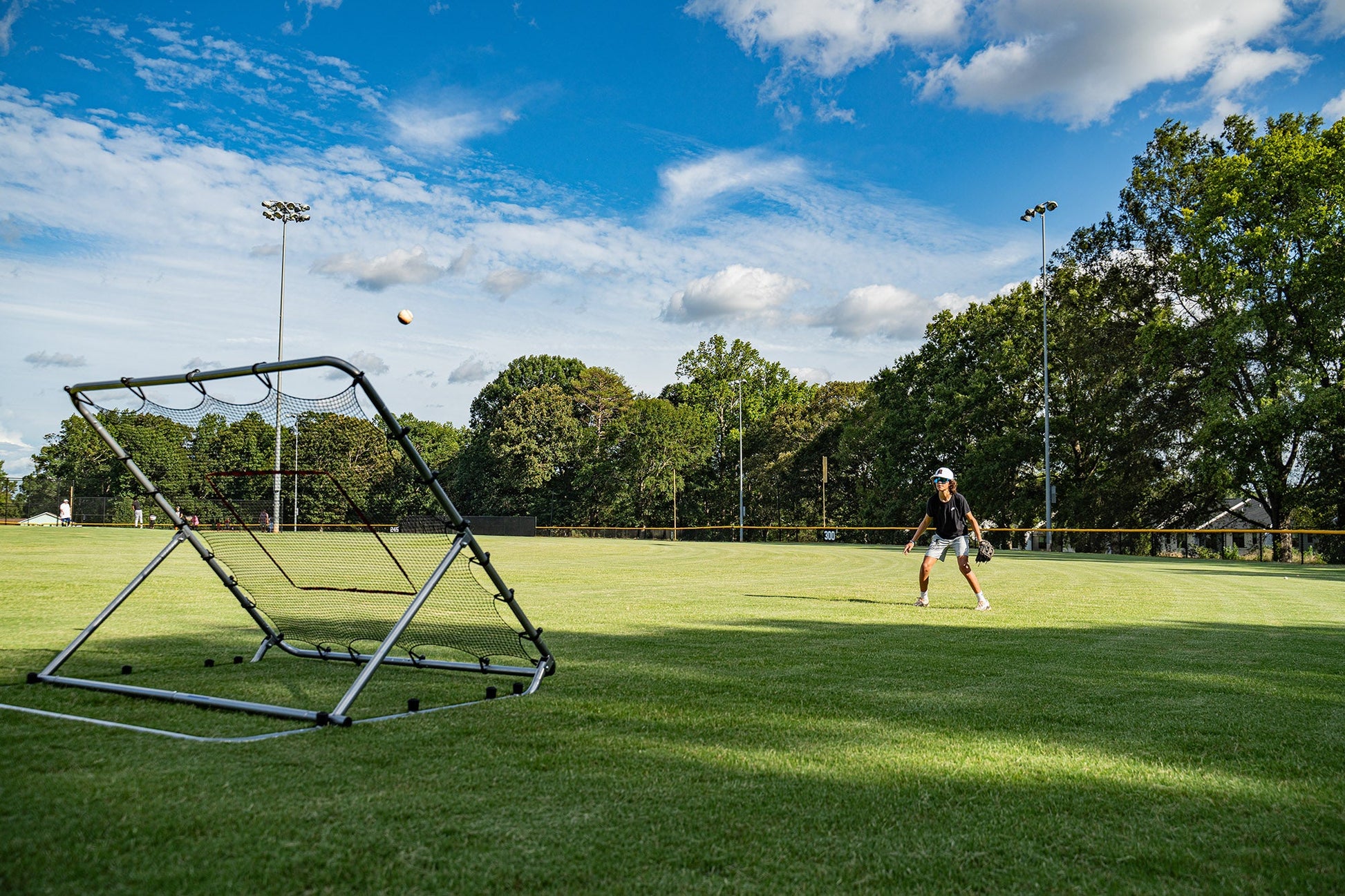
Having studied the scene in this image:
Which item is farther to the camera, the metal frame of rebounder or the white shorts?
the white shorts

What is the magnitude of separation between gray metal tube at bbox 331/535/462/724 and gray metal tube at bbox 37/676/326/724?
0.13m

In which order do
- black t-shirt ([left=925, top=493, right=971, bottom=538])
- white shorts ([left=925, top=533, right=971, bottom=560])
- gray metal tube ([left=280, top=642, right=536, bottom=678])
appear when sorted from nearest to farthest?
gray metal tube ([left=280, top=642, right=536, bottom=678]) < white shorts ([left=925, top=533, right=971, bottom=560]) < black t-shirt ([left=925, top=493, right=971, bottom=538])

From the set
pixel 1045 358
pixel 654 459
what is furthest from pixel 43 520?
pixel 1045 358

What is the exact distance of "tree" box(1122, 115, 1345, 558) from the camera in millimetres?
36250

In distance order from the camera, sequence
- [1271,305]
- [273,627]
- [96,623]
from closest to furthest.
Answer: [96,623]
[273,627]
[1271,305]

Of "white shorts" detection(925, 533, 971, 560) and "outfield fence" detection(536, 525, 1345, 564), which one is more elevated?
"white shorts" detection(925, 533, 971, 560)

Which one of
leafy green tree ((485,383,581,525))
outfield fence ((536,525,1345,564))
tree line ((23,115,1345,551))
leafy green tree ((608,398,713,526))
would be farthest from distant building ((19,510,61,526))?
outfield fence ((536,525,1345,564))

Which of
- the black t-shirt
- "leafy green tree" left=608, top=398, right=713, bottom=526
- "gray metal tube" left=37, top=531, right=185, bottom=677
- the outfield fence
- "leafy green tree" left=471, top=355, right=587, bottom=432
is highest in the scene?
"leafy green tree" left=471, top=355, right=587, bottom=432

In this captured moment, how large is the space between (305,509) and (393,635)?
2.31 meters

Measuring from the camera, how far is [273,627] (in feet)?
26.5

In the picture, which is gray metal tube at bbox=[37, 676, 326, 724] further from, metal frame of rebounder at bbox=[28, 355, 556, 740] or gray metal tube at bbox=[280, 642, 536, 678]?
gray metal tube at bbox=[280, 642, 536, 678]

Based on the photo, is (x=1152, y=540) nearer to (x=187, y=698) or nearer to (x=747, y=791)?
(x=747, y=791)

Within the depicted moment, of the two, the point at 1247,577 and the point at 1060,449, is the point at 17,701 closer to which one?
the point at 1247,577

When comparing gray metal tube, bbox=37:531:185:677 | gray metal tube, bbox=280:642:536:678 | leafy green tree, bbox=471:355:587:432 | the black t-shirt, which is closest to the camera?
gray metal tube, bbox=37:531:185:677
